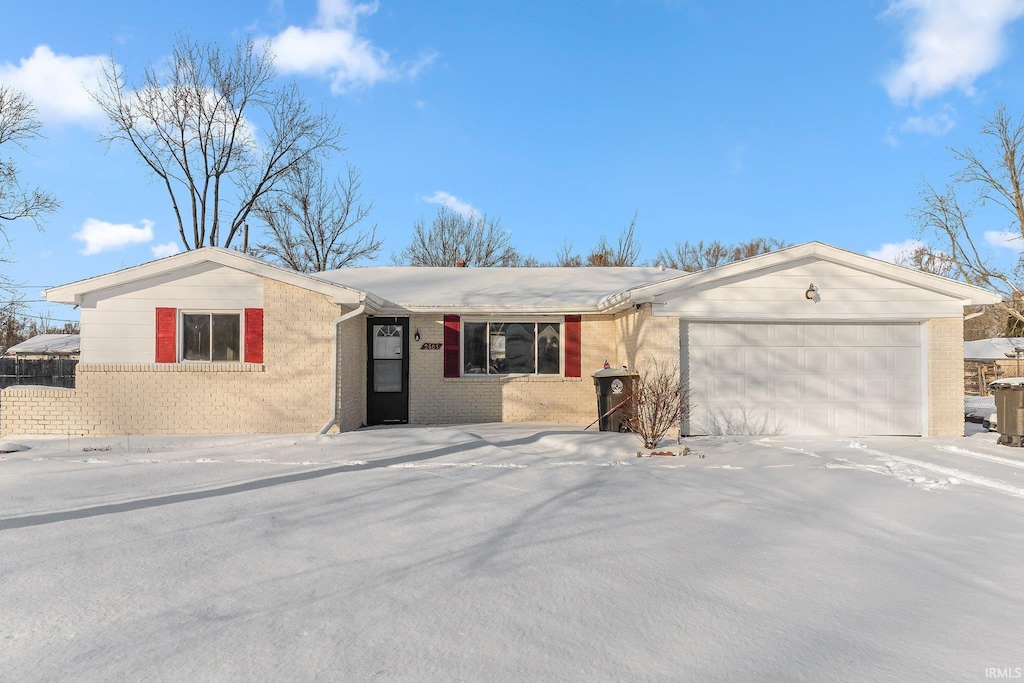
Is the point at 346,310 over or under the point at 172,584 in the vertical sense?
over

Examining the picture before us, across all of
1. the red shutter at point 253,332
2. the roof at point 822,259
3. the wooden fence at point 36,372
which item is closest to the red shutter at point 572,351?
the roof at point 822,259

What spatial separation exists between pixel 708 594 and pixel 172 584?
Result: 11.3 feet

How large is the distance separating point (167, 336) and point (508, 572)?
931cm

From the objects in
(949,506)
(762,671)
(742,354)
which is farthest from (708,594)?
(742,354)

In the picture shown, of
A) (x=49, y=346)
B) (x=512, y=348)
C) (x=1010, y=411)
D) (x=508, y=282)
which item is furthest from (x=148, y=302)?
(x=49, y=346)

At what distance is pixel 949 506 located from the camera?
6.43 m

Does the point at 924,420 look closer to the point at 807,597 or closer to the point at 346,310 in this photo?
the point at 807,597

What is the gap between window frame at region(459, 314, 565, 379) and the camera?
13.5 m

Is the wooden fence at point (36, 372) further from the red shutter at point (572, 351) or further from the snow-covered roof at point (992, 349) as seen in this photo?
the snow-covered roof at point (992, 349)

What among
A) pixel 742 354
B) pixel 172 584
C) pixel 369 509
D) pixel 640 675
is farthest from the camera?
pixel 742 354

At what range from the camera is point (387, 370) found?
13.5 meters

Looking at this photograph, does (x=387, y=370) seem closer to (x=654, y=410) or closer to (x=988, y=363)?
(x=654, y=410)

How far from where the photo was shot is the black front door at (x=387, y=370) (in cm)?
1341

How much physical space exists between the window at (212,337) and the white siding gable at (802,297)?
7875 mm
